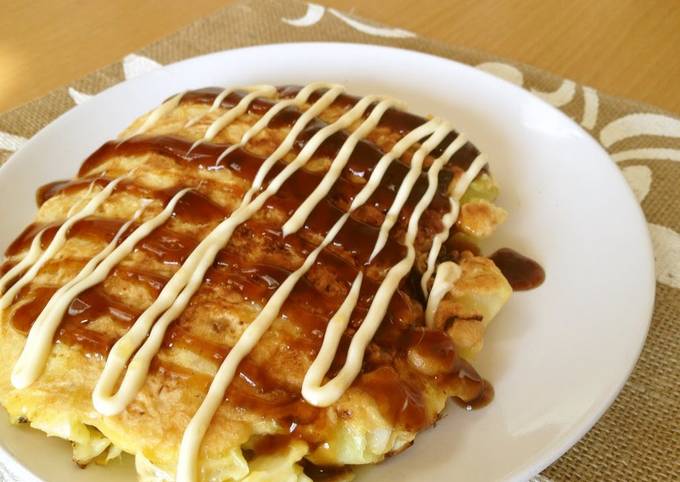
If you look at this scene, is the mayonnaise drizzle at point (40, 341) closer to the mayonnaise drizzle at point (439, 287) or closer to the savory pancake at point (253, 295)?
the savory pancake at point (253, 295)

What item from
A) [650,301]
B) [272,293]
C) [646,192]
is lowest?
[646,192]

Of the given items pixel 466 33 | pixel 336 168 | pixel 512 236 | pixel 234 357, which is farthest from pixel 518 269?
pixel 466 33

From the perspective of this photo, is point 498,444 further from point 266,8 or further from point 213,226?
point 266,8

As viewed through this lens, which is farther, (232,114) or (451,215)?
(232,114)

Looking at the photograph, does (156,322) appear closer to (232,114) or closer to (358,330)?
(358,330)

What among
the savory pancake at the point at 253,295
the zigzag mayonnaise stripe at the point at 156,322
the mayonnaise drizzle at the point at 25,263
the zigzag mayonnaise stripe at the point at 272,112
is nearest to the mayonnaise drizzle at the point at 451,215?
the savory pancake at the point at 253,295

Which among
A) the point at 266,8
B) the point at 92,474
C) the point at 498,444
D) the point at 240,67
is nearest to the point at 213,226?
the point at 92,474
